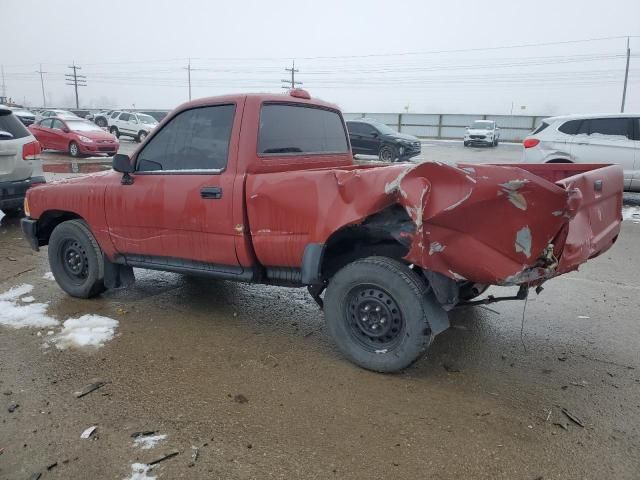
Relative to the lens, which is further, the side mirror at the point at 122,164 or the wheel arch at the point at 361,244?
the side mirror at the point at 122,164

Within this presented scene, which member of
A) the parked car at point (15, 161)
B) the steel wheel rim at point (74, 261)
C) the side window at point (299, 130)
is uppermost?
the side window at point (299, 130)

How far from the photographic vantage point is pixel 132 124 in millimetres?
28688

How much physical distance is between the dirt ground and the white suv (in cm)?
610

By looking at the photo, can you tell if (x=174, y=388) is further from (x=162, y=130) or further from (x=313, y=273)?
(x=162, y=130)

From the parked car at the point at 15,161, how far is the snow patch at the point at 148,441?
6.19 m

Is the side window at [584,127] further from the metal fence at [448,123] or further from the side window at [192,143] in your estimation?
the metal fence at [448,123]

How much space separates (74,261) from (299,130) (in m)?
2.56

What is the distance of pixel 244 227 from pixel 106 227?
1600 mm

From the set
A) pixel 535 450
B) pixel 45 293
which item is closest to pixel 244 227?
pixel 535 450

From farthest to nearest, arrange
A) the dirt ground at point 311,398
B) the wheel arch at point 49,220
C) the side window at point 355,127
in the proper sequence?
the side window at point 355,127 < the wheel arch at point 49,220 < the dirt ground at point 311,398

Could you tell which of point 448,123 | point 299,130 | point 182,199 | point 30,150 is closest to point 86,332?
point 182,199

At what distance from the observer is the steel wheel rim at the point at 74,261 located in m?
4.80

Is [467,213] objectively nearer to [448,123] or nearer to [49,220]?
[49,220]

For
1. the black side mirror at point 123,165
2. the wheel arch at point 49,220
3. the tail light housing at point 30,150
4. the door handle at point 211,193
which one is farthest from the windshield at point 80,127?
A: the door handle at point 211,193
